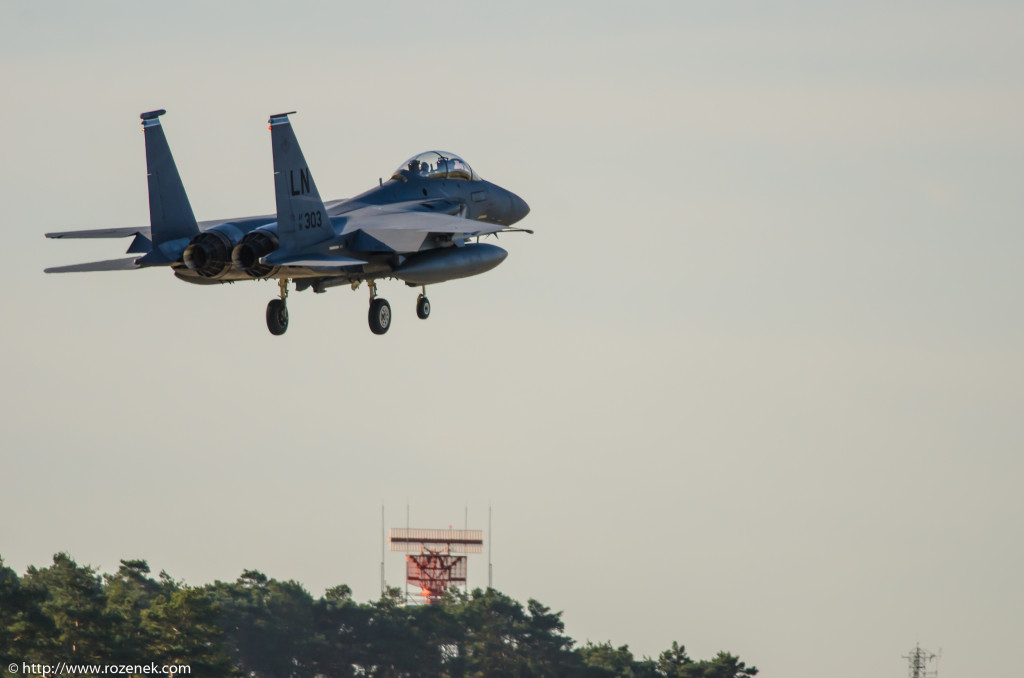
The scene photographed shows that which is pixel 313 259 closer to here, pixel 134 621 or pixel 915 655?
pixel 134 621

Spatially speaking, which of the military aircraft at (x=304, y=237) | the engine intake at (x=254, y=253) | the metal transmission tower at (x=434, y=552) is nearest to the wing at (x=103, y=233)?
the military aircraft at (x=304, y=237)

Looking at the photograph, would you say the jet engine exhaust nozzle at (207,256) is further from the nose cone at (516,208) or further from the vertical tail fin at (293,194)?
the nose cone at (516,208)

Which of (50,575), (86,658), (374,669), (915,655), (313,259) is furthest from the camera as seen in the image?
(915,655)

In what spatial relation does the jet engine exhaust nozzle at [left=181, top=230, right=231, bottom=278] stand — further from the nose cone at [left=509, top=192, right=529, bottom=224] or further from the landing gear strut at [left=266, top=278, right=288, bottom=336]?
the nose cone at [left=509, top=192, right=529, bottom=224]

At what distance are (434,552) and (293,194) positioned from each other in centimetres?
8130

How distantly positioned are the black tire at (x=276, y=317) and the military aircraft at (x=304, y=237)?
28mm

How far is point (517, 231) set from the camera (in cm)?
5491

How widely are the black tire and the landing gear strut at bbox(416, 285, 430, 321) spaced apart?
418cm

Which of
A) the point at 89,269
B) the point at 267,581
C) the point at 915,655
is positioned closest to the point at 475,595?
the point at 267,581

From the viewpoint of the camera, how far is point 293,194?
53.5 meters

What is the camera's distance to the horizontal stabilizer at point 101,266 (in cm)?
5519

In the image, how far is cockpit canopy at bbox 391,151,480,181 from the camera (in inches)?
2384

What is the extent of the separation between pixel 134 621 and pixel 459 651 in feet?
134

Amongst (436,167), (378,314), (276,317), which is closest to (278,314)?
(276,317)
